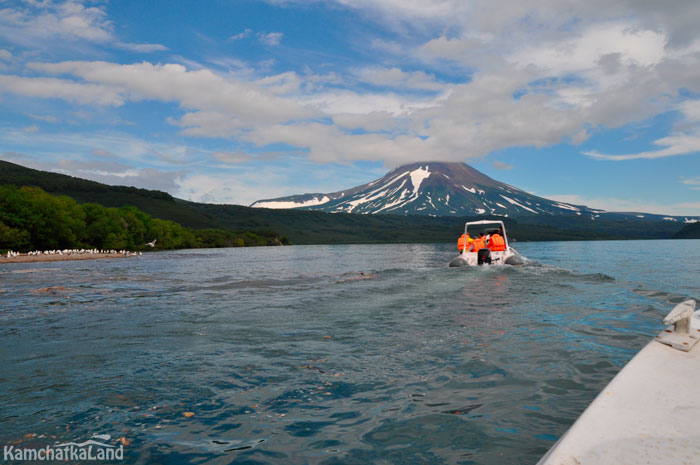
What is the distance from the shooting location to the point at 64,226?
72.4 m

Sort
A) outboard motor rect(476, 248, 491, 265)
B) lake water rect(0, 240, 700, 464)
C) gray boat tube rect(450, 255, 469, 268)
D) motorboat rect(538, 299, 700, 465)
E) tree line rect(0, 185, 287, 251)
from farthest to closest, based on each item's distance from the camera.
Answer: tree line rect(0, 185, 287, 251)
gray boat tube rect(450, 255, 469, 268)
outboard motor rect(476, 248, 491, 265)
lake water rect(0, 240, 700, 464)
motorboat rect(538, 299, 700, 465)

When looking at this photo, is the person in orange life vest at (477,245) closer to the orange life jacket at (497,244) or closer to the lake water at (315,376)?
the orange life jacket at (497,244)

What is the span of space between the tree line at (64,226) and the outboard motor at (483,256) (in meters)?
69.0

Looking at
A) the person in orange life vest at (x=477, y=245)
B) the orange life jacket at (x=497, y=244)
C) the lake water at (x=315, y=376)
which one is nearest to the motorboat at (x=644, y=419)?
the lake water at (x=315, y=376)

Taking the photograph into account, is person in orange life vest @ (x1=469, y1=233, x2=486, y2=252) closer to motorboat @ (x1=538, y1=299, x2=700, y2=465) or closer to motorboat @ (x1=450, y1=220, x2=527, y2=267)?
motorboat @ (x1=450, y1=220, x2=527, y2=267)

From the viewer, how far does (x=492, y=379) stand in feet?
21.7

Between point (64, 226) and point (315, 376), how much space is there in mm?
82144

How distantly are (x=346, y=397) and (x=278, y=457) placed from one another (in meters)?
1.78

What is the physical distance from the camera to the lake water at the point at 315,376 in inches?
181

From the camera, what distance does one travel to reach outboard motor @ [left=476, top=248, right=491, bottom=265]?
29.3 metres

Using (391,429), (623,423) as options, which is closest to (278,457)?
(391,429)

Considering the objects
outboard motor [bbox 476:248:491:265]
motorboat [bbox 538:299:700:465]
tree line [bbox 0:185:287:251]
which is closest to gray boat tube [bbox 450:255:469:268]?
outboard motor [bbox 476:248:491:265]

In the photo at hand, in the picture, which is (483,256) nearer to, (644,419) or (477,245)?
(477,245)

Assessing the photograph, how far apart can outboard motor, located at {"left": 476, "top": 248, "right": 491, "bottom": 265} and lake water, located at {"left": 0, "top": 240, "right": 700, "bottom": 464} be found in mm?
14491
